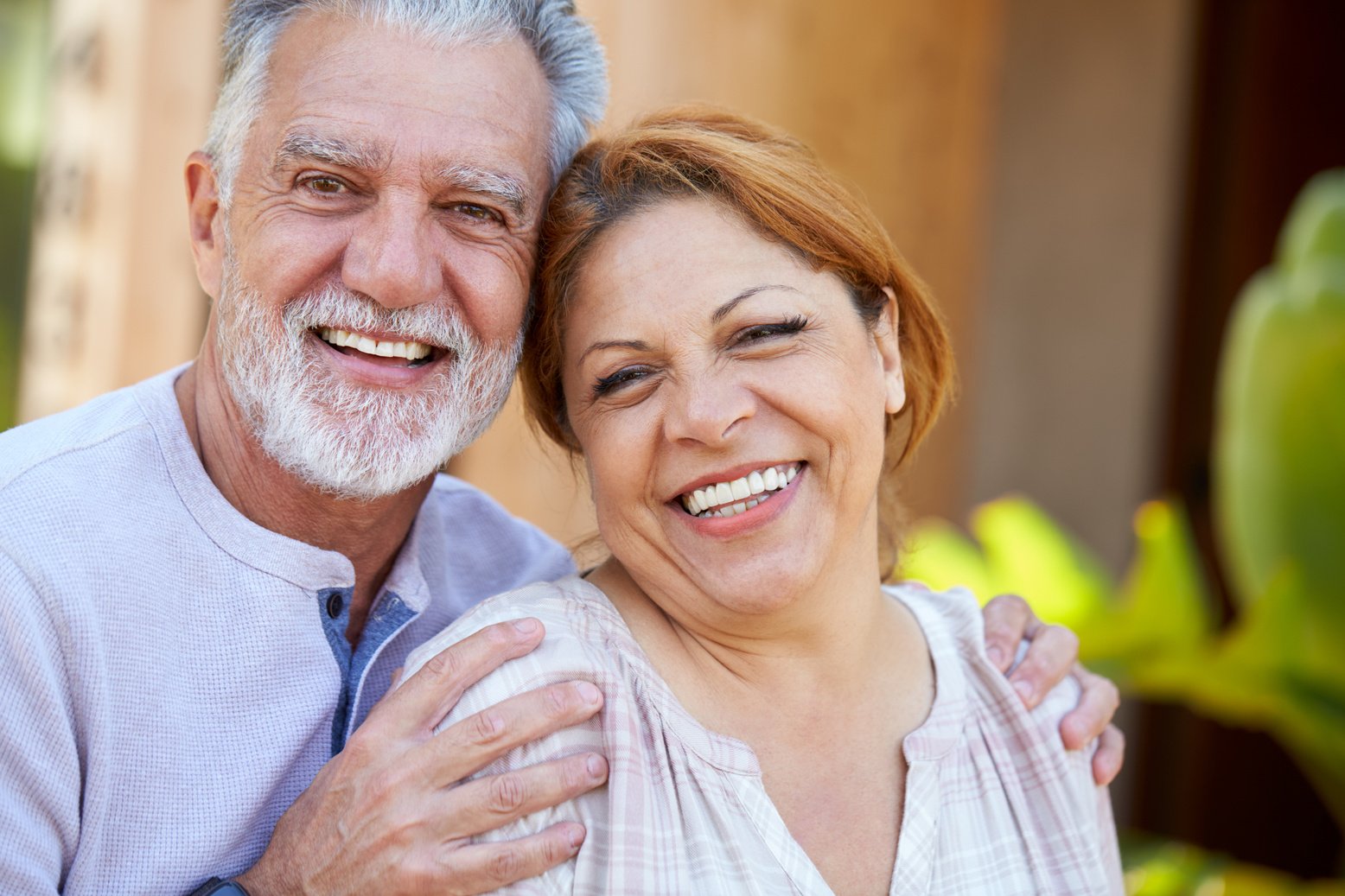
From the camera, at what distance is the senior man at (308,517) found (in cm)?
159

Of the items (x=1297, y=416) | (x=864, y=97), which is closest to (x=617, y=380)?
(x=1297, y=416)

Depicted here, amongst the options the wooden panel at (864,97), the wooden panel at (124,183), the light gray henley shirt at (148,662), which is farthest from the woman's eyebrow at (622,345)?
the wooden panel at (124,183)

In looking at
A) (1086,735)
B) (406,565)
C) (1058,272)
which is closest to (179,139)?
(406,565)

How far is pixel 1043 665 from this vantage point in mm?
2029

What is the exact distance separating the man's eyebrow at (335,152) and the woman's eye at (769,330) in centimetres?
54

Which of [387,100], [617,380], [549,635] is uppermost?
[387,100]

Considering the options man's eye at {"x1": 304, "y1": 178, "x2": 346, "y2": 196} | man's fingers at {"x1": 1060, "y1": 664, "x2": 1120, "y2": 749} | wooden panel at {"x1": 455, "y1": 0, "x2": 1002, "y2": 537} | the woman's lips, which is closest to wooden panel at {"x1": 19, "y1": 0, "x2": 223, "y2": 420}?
wooden panel at {"x1": 455, "y1": 0, "x2": 1002, "y2": 537}

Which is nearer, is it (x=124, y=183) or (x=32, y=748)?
(x=32, y=748)

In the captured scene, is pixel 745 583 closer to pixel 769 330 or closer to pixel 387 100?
pixel 769 330

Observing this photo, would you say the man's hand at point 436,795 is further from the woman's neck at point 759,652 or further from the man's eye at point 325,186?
the man's eye at point 325,186

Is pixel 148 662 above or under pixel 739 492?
under

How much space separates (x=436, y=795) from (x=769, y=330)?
2.29 feet

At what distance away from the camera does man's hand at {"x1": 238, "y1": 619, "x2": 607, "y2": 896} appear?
1.55 metres

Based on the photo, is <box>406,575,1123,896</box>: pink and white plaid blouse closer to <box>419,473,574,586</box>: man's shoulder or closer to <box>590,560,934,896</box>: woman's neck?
<box>590,560,934,896</box>: woman's neck
